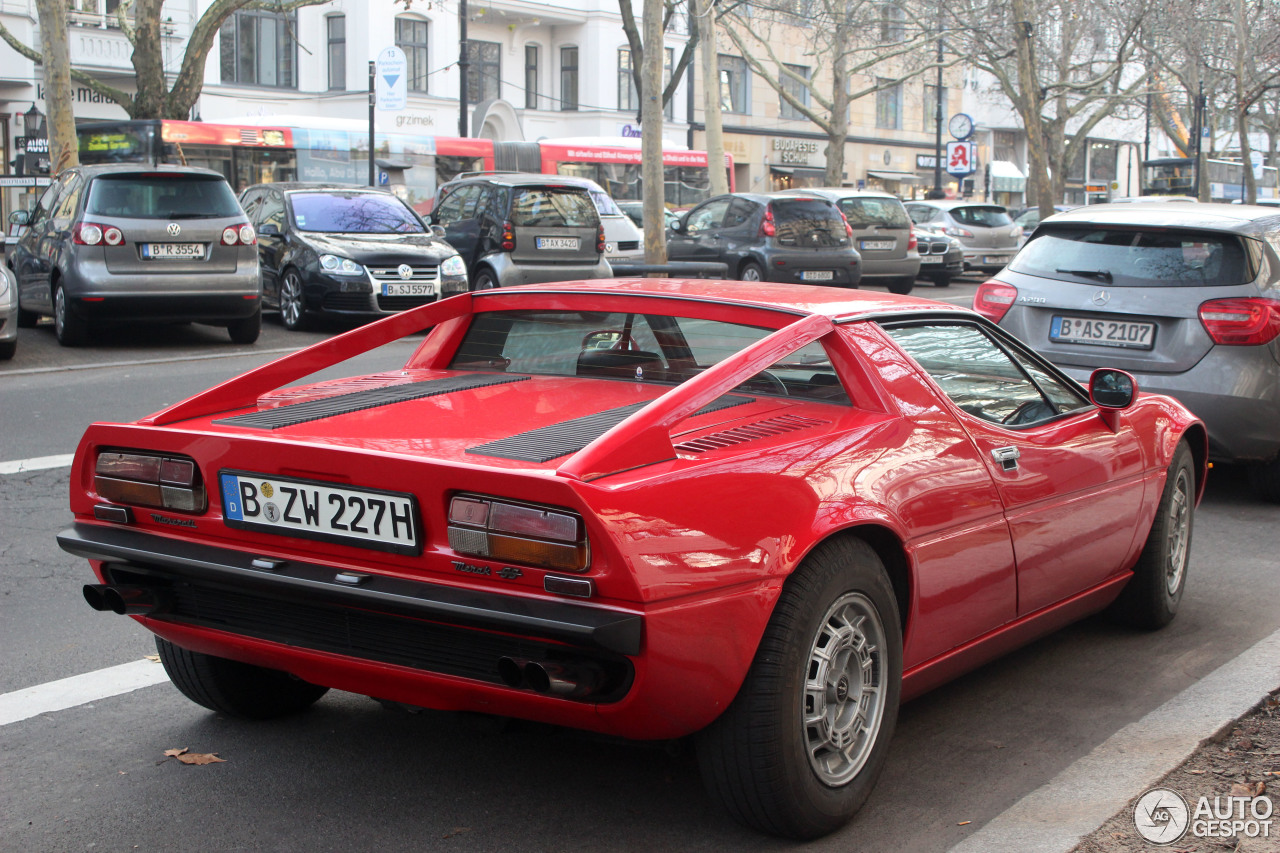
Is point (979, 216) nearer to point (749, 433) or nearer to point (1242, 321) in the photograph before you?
point (1242, 321)

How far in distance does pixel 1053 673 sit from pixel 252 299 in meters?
10.9

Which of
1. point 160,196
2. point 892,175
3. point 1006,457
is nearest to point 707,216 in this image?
point 160,196

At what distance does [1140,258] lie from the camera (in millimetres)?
7363

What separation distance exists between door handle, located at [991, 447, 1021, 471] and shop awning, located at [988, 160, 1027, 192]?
61.9m

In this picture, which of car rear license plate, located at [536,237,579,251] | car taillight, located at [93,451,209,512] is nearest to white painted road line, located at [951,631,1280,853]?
car taillight, located at [93,451,209,512]

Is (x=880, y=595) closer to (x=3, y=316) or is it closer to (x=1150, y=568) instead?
(x=1150, y=568)

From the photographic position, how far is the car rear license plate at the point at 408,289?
1561 cm

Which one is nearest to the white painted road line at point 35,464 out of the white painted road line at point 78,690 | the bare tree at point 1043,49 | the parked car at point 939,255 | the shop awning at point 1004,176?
the white painted road line at point 78,690

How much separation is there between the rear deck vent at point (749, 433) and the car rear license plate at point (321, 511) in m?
0.64

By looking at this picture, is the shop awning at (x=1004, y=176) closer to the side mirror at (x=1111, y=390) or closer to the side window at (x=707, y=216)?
the side window at (x=707, y=216)

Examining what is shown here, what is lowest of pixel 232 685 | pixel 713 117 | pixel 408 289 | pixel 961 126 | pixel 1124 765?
pixel 1124 765

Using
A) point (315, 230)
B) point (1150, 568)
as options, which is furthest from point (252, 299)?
→ point (1150, 568)

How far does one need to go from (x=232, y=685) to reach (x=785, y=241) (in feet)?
57.3

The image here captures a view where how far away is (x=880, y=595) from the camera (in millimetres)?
3305
